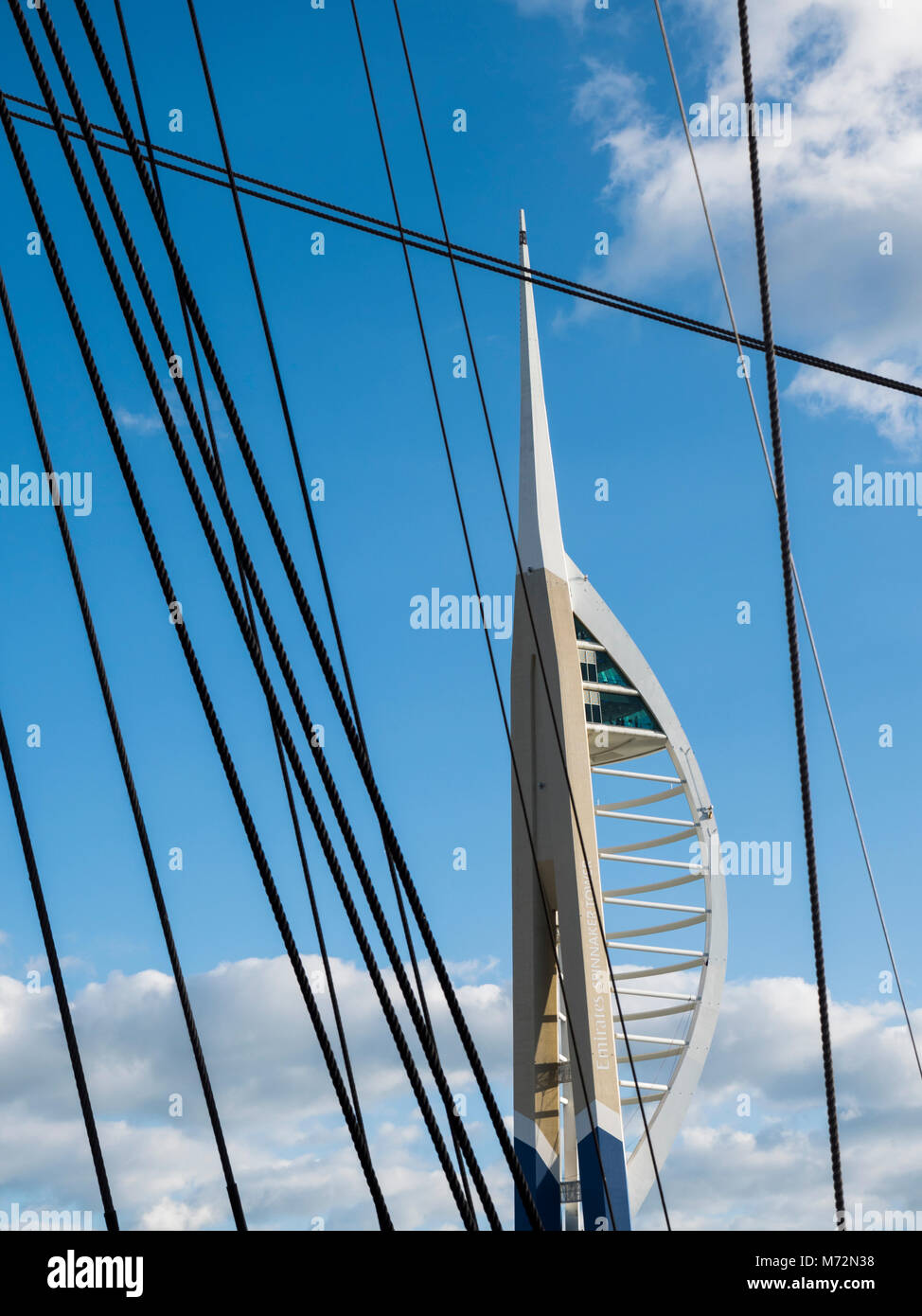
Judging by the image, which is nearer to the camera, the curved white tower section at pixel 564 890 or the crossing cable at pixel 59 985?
the crossing cable at pixel 59 985

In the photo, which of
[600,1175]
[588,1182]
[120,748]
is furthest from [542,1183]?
[120,748]

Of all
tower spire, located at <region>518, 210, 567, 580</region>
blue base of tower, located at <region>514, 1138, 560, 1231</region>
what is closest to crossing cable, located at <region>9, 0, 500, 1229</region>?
blue base of tower, located at <region>514, 1138, 560, 1231</region>

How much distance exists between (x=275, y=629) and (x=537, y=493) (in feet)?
59.2

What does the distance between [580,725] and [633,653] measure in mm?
5804

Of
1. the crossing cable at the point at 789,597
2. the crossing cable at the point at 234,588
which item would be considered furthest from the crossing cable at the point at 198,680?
the crossing cable at the point at 789,597

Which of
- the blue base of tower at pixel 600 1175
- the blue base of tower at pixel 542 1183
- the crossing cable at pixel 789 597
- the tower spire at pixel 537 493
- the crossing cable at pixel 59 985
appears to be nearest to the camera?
the crossing cable at pixel 59 985

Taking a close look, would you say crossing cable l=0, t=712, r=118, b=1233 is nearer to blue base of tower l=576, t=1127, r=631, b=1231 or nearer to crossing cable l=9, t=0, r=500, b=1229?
crossing cable l=9, t=0, r=500, b=1229

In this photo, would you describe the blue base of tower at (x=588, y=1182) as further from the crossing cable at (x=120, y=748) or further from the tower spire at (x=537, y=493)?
the crossing cable at (x=120, y=748)

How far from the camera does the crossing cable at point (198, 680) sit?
5637 millimetres

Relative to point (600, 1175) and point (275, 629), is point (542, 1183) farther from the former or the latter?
point (275, 629)

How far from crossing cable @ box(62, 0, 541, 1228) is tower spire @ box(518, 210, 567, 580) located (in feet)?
55.1

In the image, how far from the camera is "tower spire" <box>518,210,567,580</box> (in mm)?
23547
